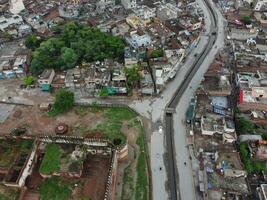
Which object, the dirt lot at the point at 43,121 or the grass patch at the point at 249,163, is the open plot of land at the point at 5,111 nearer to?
the dirt lot at the point at 43,121

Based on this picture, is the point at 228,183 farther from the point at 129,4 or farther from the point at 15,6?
the point at 15,6

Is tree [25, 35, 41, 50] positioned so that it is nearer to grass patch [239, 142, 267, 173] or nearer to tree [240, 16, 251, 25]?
grass patch [239, 142, 267, 173]

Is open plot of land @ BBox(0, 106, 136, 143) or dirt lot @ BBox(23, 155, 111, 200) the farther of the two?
open plot of land @ BBox(0, 106, 136, 143)

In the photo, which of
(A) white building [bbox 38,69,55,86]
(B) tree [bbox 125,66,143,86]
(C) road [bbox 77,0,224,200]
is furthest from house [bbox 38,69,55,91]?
(B) tree [bbox 125,66,143,86]

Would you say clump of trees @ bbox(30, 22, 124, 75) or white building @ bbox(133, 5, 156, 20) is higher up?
white building @ bbox(133, 5, 156, 20)

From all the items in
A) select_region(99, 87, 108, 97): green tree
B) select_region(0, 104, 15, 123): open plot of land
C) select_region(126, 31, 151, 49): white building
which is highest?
select_region(126, 31, 151, 49): white building

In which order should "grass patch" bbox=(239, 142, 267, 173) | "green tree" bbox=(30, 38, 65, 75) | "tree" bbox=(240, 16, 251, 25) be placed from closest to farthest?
"grass patch" bbox=(239, 142, 267, 173)
"green tree" bbox=(30, 38, 65, 75)
"tree" bbox=(240, 16, 251, 25)

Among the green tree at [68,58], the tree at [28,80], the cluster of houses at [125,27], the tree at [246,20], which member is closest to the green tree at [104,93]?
the cluster of houses at [125,27]

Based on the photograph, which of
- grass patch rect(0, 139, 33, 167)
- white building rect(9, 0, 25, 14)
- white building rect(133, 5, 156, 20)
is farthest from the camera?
white building rect(9, 0, 25, 14)
